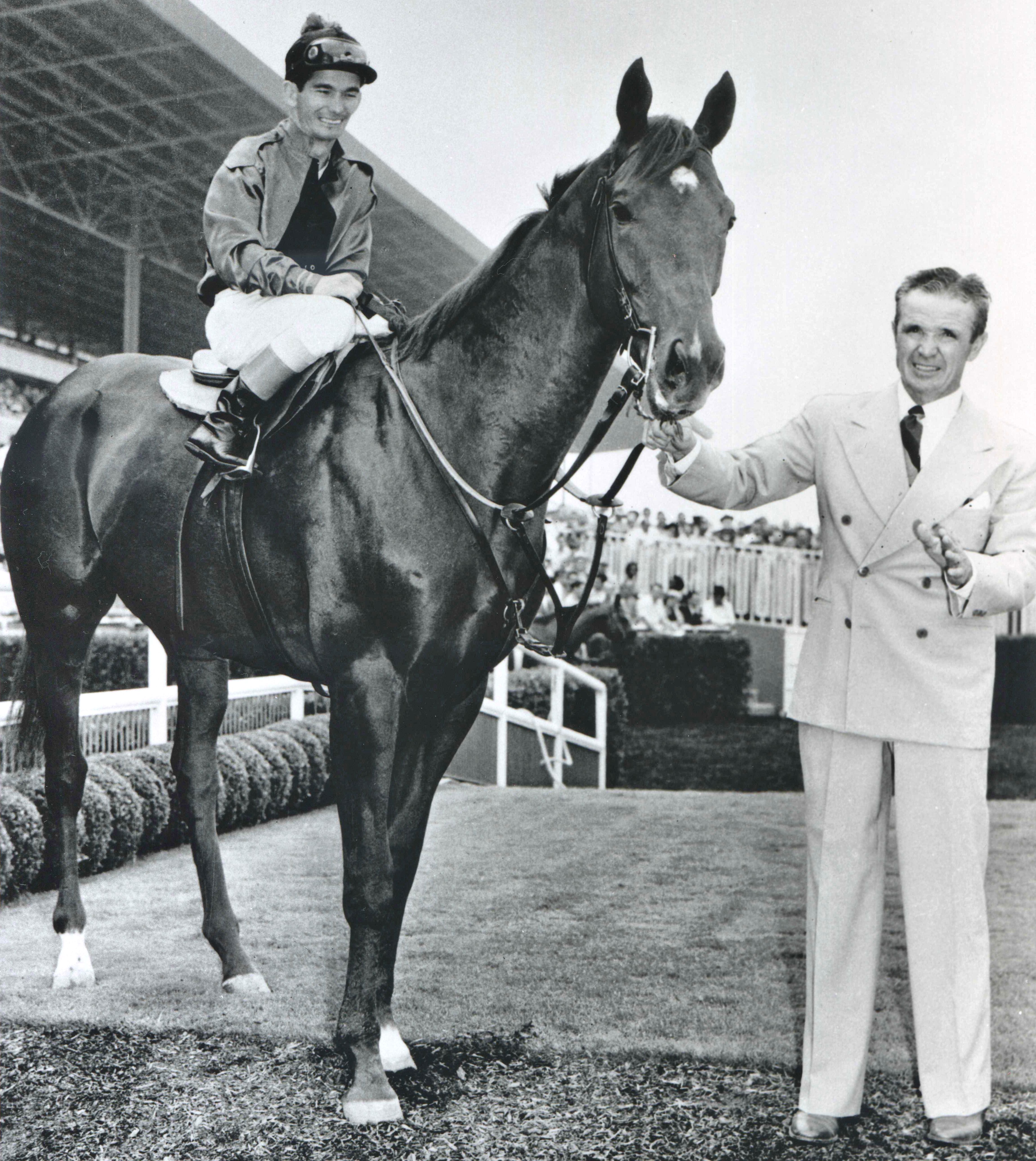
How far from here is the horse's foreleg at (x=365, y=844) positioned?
2.50 metres

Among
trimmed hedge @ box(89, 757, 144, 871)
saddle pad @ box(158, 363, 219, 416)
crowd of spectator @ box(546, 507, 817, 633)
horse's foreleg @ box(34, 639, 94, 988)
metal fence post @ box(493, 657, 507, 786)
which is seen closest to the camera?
saddle pad @ box(158, 363, 219, 416)

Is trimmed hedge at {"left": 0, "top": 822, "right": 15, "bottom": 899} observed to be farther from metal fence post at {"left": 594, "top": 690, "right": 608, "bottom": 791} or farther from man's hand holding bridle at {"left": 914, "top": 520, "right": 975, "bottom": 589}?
metal fence post at {"left": 594, "top": 690, "right": 608, "bottom": 791}

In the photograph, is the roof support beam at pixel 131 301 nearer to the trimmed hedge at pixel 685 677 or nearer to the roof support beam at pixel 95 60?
the roof support beam at pixel 95 60

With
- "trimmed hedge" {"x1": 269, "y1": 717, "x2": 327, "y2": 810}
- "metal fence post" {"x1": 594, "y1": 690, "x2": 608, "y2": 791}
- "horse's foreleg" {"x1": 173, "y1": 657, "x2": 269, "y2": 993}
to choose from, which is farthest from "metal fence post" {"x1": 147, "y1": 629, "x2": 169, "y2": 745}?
"metal fence post" {"x1": 594, "y1": 690, "x2": 608, "y2": 791}

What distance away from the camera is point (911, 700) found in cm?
244

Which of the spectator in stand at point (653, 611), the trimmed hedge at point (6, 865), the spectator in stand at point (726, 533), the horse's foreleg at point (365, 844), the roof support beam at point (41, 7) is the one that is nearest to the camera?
the horse's foreleg at point (365, 844)

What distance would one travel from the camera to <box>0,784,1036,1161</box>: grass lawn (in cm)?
249

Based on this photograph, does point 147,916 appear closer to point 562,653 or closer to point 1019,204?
point 562,653

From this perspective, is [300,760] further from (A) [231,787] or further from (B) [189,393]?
(B) [189,393]

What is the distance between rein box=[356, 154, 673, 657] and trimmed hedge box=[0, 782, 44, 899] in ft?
6.30

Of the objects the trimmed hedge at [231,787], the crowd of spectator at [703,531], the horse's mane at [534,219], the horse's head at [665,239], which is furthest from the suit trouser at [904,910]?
the crowd of spectator at [703,531]

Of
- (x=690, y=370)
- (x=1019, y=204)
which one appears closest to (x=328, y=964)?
(x=690, y=370)

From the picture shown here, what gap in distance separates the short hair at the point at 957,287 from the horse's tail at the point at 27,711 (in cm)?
277

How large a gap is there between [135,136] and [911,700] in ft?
9.71
